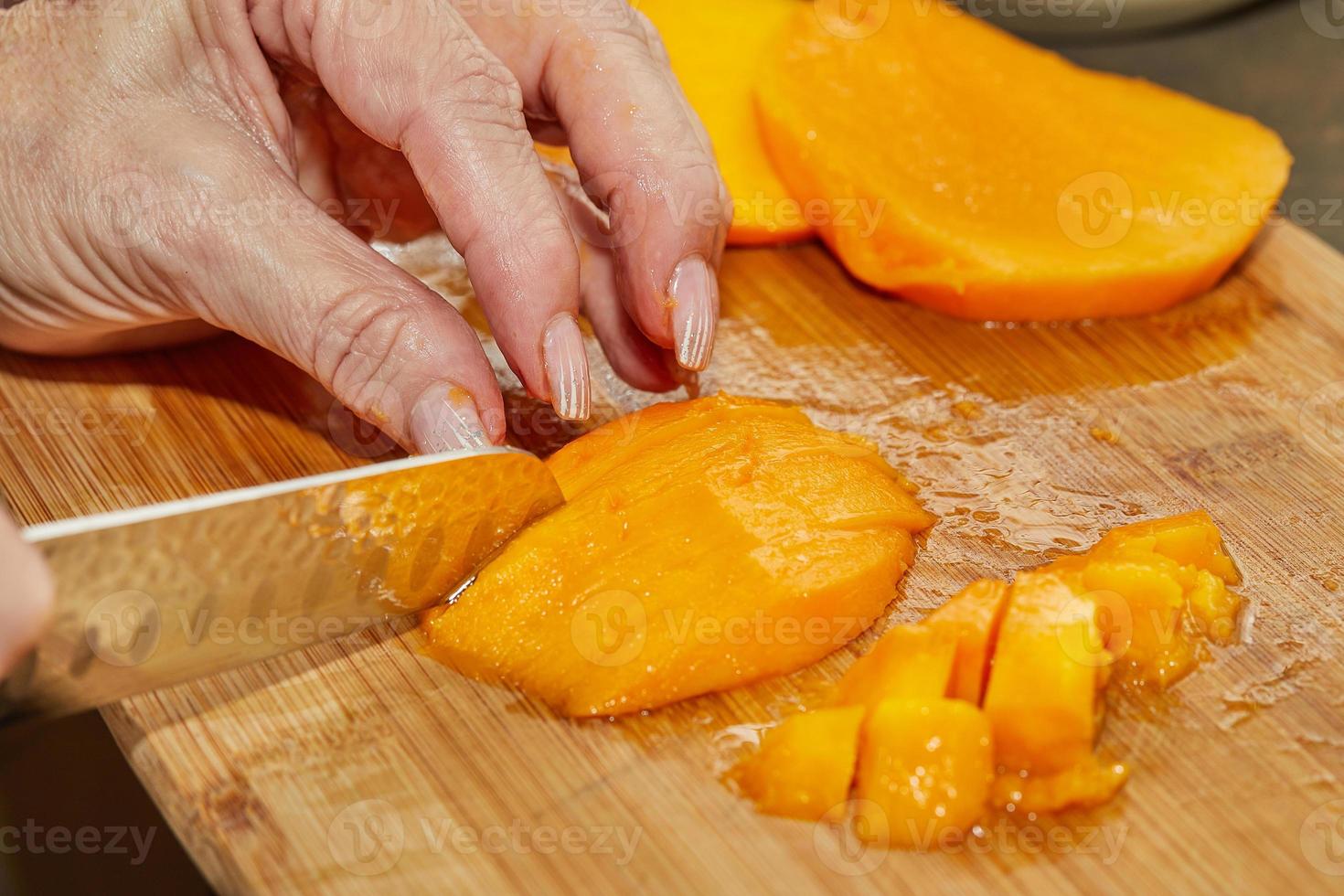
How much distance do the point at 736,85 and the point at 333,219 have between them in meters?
1.01

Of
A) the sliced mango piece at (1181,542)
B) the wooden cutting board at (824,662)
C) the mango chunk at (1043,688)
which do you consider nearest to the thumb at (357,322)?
the wooden cutting board at (824,662)

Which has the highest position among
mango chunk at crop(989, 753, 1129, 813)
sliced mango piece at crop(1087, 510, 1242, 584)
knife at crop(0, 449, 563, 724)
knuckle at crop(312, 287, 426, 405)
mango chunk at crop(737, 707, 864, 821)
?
knuckle at crop(312, 287, 426, 405)

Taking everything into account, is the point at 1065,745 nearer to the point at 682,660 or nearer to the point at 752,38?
the point at 682,660

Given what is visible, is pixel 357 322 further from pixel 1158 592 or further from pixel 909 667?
pixel 1158 592

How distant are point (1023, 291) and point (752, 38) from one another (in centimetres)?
84

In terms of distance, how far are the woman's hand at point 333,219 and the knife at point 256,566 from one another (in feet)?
0.36

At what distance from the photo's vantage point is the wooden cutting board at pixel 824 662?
4.50 ft

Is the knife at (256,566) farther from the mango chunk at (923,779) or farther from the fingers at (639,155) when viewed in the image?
the mango chunk at (923,779)

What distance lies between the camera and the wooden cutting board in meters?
1.37

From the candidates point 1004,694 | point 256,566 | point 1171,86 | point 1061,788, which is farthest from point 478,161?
point 1171,86

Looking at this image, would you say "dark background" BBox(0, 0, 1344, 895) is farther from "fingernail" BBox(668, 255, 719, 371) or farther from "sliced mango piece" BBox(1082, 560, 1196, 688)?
"sliced mango piece" BBox(1082, 560, 1196, 688)

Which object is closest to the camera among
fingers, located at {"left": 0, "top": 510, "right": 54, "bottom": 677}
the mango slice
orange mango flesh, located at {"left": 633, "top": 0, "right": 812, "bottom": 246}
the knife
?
fingers, located at {"left": 0, "top": 510, "right": 54, "bottom": 677}

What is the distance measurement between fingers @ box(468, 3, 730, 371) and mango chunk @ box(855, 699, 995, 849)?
0.66m

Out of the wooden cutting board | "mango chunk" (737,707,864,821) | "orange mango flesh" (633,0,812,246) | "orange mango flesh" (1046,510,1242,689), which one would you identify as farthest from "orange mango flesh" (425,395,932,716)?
"orange mango flesh" (633,0,812,246)
